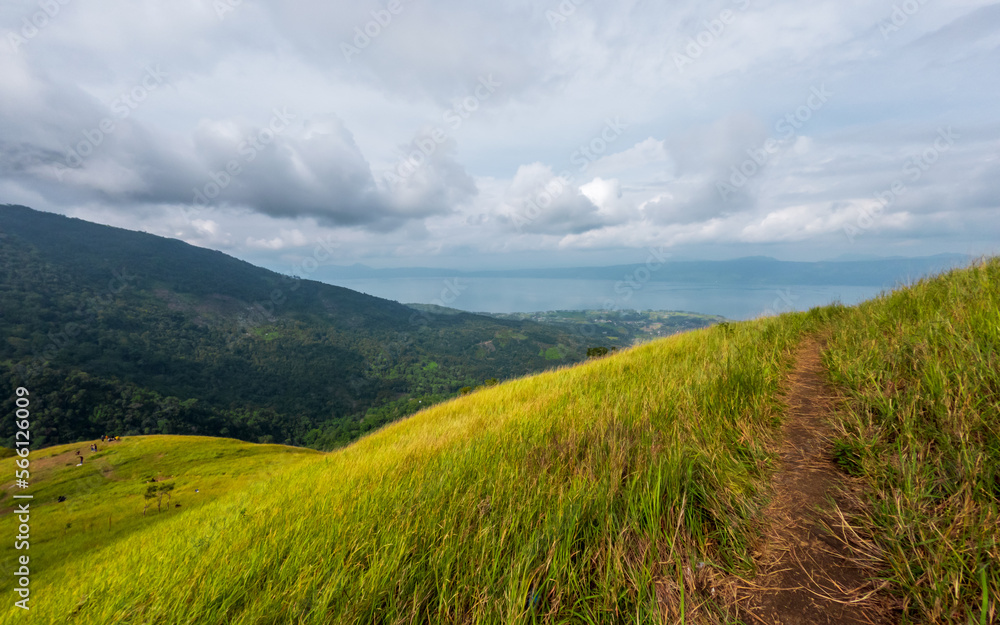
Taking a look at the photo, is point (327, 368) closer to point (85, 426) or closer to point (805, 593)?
point (85, 426)

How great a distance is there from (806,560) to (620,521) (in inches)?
36.6

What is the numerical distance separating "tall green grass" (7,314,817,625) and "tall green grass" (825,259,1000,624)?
585 millimetres

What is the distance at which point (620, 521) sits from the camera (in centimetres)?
221

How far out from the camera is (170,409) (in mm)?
111250

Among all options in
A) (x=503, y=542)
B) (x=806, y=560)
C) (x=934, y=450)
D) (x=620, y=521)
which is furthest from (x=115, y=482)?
(x=934, y=450)

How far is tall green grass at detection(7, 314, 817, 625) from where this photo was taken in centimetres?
187

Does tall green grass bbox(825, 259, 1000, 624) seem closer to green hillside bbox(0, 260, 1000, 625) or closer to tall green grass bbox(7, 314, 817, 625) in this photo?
green hillside bbox(0, 260, 1000, 625)

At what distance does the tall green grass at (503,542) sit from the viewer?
1.87 meters

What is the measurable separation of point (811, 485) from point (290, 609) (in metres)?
3.37

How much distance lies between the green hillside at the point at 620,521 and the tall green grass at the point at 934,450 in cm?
1

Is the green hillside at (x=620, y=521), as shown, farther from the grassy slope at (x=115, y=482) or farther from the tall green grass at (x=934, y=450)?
the grassy slope at (x=115, y=482)

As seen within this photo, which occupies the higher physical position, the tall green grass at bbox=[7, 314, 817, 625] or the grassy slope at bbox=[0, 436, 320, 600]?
the tall green grass at bbox=[7, 314, 817, 625]

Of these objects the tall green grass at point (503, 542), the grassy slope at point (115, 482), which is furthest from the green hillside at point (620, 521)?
the grassy slope at point (115, 482)

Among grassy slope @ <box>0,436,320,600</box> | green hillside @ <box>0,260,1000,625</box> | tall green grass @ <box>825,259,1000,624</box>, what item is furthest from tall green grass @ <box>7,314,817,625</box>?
grassy slope @ <box>0,436,320,600</box>
